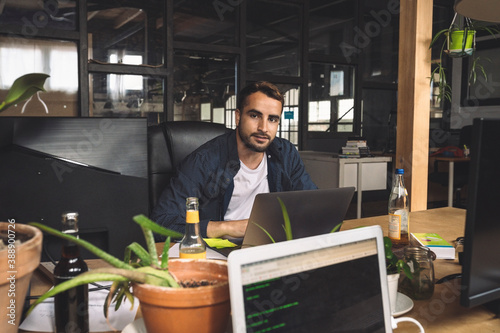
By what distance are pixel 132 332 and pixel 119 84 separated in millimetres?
3949

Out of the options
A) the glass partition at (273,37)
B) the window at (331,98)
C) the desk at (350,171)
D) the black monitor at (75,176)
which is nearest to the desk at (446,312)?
the black monitor at (75,176)

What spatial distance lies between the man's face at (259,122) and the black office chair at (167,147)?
0.68ft

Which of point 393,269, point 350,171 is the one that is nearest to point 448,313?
point 393,269

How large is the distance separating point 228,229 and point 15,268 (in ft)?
3.19

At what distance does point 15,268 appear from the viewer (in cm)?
52

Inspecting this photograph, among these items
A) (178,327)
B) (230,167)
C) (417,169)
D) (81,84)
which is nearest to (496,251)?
(178,327)

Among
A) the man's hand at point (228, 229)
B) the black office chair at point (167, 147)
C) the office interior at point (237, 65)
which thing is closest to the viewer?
the man's hand at point (228, 229)

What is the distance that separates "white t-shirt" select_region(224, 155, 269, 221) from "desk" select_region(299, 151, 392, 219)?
7.96 ft

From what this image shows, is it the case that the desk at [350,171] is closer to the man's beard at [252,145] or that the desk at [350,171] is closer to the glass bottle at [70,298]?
the man's beard at [252,145]

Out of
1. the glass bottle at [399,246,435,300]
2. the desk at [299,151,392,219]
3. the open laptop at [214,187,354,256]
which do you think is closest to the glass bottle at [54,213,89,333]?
the open laptop at [214,187,354,256]

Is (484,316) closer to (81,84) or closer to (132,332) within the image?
(132,332)

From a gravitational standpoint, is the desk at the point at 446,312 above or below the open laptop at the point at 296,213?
below

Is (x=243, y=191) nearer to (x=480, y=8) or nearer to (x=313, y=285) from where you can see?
(x=480, y=8)

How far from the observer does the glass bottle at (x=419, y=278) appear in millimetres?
958
